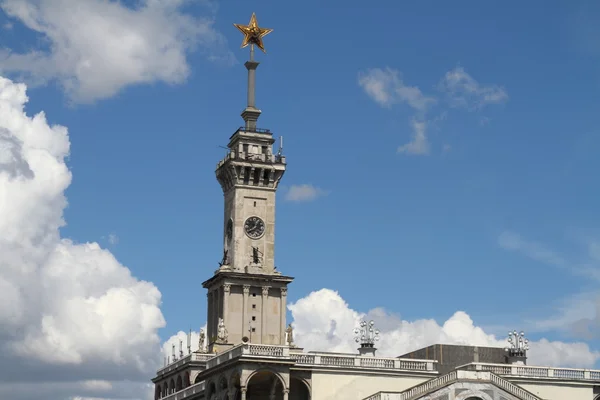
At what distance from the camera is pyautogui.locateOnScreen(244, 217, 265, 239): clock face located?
430 feet

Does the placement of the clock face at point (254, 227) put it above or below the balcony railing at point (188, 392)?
above

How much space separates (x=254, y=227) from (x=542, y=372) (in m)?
41.5

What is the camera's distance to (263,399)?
100 meters

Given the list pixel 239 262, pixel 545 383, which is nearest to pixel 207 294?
pixel 239 262

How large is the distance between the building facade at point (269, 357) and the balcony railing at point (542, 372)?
0.09 m

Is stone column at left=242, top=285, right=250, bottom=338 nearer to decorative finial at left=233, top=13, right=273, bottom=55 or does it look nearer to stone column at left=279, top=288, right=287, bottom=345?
stone column at left=279, top=288, right=287, bottom=345

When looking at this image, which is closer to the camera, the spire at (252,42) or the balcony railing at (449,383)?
the balcony railing at (449,383)

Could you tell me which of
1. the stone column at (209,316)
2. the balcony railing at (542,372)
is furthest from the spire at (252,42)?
the balcony railing at (542,372)

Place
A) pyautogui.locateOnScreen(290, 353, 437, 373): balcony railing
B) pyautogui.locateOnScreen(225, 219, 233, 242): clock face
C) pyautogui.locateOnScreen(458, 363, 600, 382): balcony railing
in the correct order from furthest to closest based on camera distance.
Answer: pyautogui.locateOnScreen(225, 219, 233, 242): clock face
pyautogui.locateOnScreen(458, 363, 600, 382): balcony railing
pyautogui.locateOnScreen(290, 353, 437, 373): balcony railing

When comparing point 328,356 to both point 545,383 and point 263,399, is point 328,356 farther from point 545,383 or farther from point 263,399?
point 545,383

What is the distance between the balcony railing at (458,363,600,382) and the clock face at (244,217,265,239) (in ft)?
128

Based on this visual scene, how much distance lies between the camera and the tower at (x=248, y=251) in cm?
12688

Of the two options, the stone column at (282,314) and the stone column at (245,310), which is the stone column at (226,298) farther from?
the stone column at (282,314)

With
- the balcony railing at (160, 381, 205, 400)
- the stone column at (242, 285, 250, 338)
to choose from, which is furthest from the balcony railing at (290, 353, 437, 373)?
the stone column at (242, 285, 250, 338)
